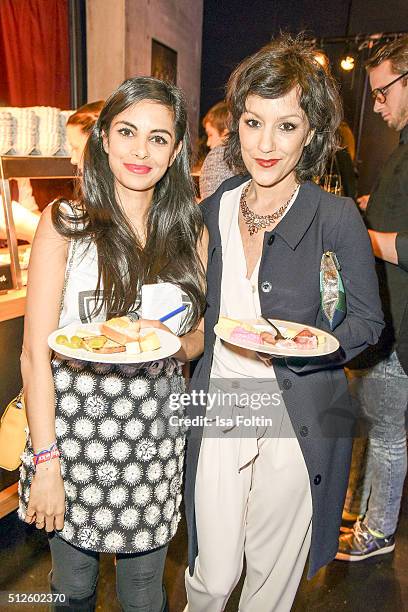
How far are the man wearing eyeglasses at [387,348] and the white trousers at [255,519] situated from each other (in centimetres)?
73

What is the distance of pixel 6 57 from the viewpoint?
4371 mm

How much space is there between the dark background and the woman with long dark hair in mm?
6505

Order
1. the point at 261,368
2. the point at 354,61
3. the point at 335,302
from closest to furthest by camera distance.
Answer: the point at 335,302 < the point at 261,368 < the point at 354,61

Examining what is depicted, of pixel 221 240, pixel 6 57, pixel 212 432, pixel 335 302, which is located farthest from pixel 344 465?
pixel 6 57

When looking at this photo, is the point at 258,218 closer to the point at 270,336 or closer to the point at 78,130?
the point at 270,336

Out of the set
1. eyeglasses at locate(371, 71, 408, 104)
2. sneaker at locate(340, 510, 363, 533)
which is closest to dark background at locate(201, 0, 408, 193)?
eyeglasses at locate(371, 71, 408, 104)

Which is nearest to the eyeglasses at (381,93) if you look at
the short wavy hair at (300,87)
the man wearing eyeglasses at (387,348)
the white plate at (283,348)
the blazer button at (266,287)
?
the man wearing eyeglasses at (387,348)

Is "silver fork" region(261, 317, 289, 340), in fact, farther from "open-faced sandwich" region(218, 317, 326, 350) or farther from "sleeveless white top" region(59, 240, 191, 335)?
"sleeveless white top" region(59, 240, 191, 335)

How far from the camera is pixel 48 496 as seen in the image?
4.90 feet

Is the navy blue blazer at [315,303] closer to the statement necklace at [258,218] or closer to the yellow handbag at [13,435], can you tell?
the statement necklace at [258,218]

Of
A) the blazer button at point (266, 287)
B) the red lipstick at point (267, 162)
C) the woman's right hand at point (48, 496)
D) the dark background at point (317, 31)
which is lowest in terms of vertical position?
the woman's right hand at point (48, 496)

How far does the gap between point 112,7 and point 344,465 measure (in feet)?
16.4

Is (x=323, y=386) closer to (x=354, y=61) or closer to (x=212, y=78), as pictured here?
(x=354, y=61)

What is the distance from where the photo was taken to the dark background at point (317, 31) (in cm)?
721
